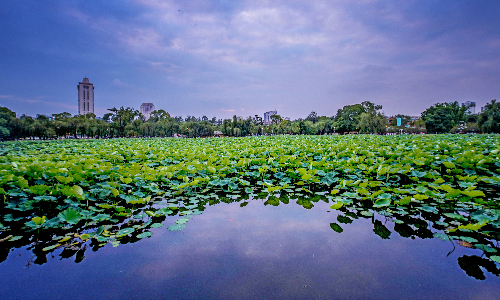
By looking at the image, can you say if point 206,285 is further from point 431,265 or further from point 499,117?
point 499,117

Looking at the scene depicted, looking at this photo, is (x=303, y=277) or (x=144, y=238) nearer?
(x=303, y=277)

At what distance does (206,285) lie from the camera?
1.73 metres

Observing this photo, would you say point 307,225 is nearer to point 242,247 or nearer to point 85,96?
point 242,247

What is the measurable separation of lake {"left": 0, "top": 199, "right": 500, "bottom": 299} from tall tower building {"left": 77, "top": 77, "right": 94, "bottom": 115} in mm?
167060

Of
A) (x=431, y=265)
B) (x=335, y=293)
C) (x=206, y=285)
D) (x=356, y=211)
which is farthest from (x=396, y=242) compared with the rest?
(x=206, y=285)

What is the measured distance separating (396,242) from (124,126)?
214ft

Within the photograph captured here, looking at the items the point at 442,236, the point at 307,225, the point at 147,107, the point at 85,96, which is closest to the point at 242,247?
the point at 307,225

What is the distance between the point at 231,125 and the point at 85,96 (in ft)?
409

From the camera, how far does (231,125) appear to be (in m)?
59.8

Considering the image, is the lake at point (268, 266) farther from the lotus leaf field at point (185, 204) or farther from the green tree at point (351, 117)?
the green tree at point (351, 117)

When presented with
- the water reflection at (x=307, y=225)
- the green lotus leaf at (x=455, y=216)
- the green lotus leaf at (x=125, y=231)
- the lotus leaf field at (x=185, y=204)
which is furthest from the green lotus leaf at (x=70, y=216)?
the green lotus leaf at (x=455, y=216)

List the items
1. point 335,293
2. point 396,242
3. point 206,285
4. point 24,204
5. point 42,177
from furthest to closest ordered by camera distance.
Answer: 1. point 42,177
2. point 24,204
3. point 396,242
4. point 206,285
5. point 335,293

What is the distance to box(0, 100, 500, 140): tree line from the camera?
40156mm

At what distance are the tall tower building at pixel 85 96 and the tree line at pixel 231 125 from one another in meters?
90.8
